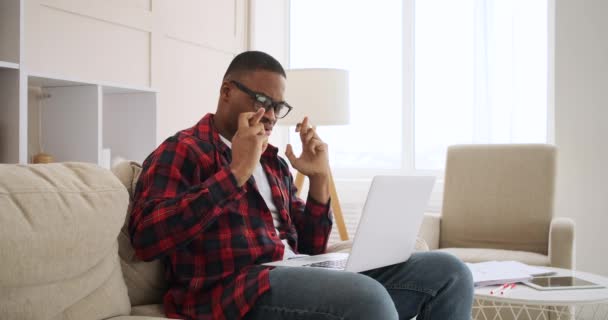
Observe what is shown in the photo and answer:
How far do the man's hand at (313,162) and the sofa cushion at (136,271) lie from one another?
1.59ft

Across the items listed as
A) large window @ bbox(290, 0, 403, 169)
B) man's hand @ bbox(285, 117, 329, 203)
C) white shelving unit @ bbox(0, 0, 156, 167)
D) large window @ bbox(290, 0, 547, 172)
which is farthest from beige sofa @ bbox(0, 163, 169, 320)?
large window @ bbox(290, 0, 403, 169)

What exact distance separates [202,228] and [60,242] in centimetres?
31

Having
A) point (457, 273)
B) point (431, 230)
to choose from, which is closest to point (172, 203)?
point (457, 273)

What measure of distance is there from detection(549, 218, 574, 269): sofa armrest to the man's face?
1.82 meters

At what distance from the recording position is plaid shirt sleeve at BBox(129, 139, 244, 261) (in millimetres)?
1424

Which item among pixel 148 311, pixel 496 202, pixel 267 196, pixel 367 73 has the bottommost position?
pixel 148 311

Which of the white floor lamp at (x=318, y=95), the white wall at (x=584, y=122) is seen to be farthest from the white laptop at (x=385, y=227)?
the white wall at (x=584, y=122)

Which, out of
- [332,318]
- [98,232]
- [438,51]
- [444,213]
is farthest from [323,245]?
[438,51]

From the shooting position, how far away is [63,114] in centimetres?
264

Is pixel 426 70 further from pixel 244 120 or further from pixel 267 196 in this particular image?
pixel 244 120

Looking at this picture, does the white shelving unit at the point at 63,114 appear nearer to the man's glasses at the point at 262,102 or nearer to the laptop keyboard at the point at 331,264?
the man's glasses at the point at 262,102

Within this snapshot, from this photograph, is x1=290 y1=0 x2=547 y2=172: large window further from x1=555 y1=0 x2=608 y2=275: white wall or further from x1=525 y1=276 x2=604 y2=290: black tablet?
x1=525 y1=276 x2=604 y2=290: black tablet

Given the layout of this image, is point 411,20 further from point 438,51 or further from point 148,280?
point 148,280

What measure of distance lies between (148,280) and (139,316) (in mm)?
195
